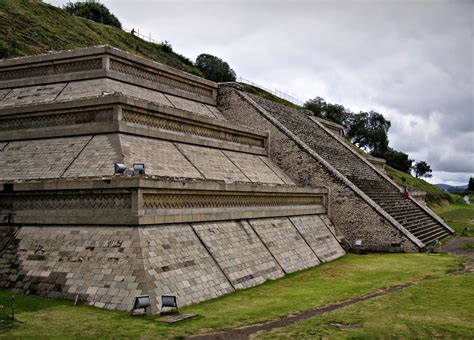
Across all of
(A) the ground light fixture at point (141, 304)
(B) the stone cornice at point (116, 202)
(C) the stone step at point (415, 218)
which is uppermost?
(B) the stone cornice at point (116, 202)

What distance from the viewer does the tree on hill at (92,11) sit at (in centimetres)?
5341

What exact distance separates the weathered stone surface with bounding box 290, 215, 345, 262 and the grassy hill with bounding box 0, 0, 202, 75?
1712cm

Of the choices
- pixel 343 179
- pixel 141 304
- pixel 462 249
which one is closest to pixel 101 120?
pixel 141 304

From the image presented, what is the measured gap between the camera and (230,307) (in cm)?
989

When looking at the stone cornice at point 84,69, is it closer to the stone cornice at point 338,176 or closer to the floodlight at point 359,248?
the stone cornice at point 338,176

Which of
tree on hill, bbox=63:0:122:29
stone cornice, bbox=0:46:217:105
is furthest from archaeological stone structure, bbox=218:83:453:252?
tree on hill, bbox=63:0:122:29

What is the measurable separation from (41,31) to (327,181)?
20039mm

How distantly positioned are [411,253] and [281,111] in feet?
40.6

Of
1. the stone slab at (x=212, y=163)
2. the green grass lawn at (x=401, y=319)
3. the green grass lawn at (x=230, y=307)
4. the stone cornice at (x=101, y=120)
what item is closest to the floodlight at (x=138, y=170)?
the stone cornice at (x=101, y=120)

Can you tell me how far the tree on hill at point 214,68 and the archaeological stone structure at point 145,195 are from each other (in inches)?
1251

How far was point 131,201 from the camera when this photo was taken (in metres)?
10.5

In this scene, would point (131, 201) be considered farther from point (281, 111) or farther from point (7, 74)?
point (281, 111)

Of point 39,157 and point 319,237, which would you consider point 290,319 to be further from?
point 319,237

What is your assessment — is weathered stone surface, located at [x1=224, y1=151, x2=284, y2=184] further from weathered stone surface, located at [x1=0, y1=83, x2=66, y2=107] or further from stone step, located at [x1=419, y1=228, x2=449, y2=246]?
stone step, located at [x1=419, y1=228, x2=449, y2=246]
